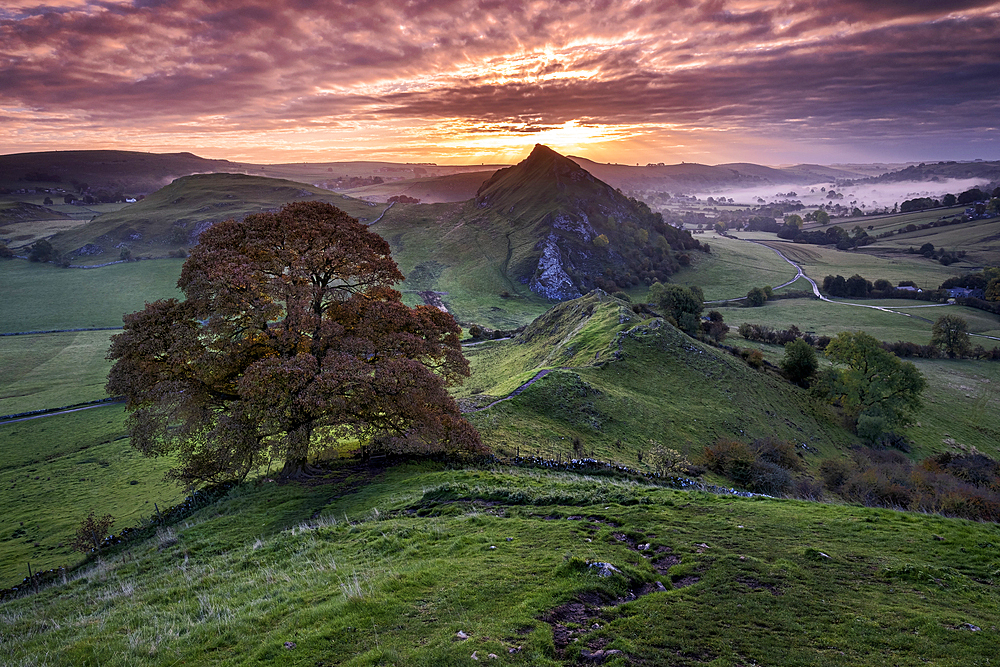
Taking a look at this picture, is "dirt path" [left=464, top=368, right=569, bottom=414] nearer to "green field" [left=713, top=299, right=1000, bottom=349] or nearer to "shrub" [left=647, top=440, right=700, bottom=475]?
"shrub" [left=647, top=440, right=700, bottom=475]

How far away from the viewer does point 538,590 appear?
12039 mm

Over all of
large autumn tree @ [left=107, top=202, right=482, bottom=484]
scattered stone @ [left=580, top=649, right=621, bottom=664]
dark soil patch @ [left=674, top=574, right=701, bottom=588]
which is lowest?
dark soil patch @ [left=674, top=574, right=701, bottom=588]

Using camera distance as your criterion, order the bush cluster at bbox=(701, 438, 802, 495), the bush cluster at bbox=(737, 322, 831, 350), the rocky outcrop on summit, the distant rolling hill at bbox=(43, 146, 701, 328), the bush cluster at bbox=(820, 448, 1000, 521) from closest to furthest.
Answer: the bush cluster at bbox=(820, 448, 1000, 521) < the bush cluster at bbox=(701, 438, 802, 495) < the bush cluster at bbox=(737, 322, 831, 350) < the distant rolling hill at bbox=(43, 146, 701, 328) < the rocky outcrop on summit

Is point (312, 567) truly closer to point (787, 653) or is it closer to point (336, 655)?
Result: point (336, 655)

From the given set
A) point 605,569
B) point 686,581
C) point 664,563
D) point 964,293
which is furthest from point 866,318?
point 605,569

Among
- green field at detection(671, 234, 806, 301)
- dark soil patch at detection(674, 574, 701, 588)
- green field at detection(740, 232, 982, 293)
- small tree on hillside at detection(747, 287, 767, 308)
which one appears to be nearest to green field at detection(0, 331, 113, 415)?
dark soil patch at detection(674, 574, 701, 588)

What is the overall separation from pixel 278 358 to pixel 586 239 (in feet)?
504

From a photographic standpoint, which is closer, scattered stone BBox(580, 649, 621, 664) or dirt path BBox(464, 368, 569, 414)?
scattered stone BBox(580, 649, 621, 664)

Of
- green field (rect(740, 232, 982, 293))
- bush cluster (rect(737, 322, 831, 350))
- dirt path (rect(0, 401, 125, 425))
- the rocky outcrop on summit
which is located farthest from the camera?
green field (rect(740, 232, 982, 293))

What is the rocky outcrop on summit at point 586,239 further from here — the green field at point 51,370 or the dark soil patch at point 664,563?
Answer: the dark soil patch at point 664,563

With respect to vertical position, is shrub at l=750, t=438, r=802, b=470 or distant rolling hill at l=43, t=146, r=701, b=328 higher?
distant rolling hill at l=43, t=146, r=701, b=328

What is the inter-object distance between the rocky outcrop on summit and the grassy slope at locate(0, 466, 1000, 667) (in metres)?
127

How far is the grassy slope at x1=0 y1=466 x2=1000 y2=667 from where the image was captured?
9.91 m

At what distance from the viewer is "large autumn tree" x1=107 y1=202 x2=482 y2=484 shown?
2267cm
